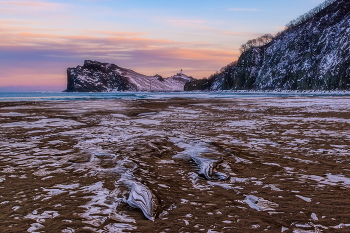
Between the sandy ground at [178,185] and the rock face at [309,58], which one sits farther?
the rock face at [309,58]

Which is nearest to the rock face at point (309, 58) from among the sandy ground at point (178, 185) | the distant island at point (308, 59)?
the distant island at point (308, 59)

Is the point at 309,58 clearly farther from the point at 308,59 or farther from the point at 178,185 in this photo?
the point at 178,185

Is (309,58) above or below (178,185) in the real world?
above

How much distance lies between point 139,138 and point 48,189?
4168mm

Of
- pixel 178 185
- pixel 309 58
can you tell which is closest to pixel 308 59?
pixel 309 58

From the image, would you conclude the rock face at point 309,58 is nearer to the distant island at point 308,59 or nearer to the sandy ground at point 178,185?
the distant island at point 308,59

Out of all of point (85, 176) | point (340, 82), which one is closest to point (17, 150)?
point (85, 176)

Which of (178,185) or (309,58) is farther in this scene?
(309,58)

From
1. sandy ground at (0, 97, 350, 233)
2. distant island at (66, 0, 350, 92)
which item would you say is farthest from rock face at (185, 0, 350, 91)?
sandy ground at (0, 97, 350, 233)

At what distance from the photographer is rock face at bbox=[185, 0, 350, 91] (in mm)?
75688

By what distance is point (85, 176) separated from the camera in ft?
14.4

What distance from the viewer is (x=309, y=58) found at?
87.2 metres

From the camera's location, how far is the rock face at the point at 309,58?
75.7 meters

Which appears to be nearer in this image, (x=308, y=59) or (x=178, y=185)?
(x=178, y=185)
